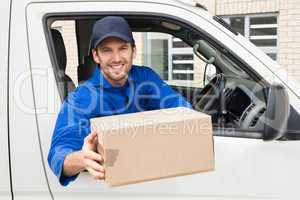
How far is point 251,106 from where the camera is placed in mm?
2092

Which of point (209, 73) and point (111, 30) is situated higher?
point (111, 30)

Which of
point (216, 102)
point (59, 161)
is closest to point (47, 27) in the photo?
point (59, 161)

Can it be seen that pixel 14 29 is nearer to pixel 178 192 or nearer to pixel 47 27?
pixel 47 27

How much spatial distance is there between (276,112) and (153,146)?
21.7 inches

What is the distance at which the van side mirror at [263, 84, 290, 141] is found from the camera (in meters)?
1.65

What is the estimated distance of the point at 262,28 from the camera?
609 centimetres

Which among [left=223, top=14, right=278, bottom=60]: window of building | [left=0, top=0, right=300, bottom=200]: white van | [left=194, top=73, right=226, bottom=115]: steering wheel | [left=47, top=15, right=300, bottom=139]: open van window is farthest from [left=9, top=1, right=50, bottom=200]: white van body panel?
[left=223, top=14, right=278, bottom=60]: window of building

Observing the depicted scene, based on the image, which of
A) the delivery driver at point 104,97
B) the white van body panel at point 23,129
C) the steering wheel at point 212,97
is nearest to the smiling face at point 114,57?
the delivery driver at point 104,97

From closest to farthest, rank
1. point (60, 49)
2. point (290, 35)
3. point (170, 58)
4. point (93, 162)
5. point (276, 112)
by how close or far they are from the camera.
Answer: point (93, 162), point (276, 112), point (60, 49), point (170, 58), point (290, 35)

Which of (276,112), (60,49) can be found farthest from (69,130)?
(276,112)

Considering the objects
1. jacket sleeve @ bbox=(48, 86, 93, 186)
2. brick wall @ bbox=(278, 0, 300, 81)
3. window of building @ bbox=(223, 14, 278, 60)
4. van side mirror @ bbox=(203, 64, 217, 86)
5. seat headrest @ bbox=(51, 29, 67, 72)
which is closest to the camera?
jacket sleeve @ bbox=(48, 86, 93, 186)

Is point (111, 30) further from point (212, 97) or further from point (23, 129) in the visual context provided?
point (212, 97)

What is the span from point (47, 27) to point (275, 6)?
460 cm

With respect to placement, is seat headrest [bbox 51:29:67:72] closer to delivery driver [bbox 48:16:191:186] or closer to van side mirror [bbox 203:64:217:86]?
delivery driver [bbox 48:16:191:186]
